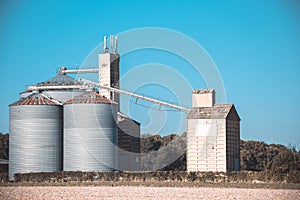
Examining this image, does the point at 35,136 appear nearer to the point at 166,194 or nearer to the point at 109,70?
the point at 109,70

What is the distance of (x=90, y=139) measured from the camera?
63.8m

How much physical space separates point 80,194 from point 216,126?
79.7 ft

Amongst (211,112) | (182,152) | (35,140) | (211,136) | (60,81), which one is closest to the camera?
(211,136)

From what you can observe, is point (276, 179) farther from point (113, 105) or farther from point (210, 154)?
point (113, 105)

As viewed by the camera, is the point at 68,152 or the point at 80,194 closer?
the point at 80,194

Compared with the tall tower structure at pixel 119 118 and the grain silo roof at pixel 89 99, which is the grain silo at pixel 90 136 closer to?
the grain silo roof at pixel 89 99

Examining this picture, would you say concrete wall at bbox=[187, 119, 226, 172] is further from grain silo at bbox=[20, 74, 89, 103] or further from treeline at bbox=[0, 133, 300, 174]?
treeline at bbox=[0, 133, 300, 174]

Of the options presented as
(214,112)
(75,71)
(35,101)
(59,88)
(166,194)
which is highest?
(75,71)

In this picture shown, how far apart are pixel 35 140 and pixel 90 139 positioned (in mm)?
5620

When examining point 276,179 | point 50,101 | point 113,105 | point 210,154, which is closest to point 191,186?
point 276,179

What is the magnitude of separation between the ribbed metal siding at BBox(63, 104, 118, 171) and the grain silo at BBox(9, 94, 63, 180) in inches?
52.5

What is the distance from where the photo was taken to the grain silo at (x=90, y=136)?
210 ft

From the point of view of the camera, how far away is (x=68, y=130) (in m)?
65.4

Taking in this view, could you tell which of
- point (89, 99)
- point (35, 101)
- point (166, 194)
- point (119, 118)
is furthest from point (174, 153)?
point (166, 194)
